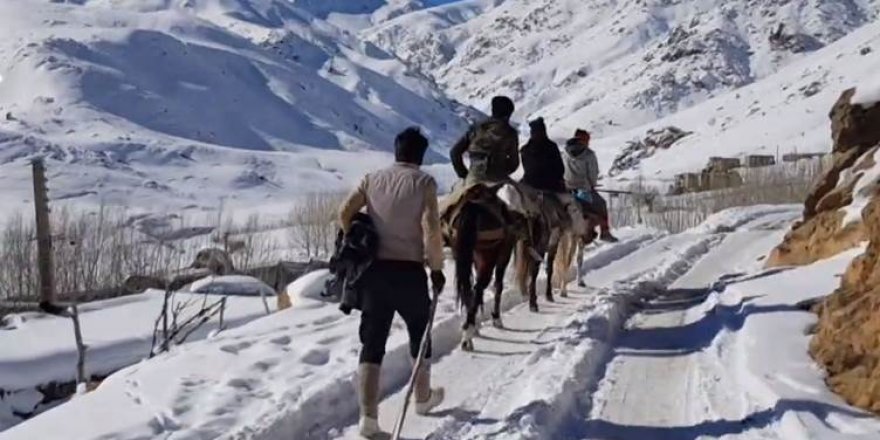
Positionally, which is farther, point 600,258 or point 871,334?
point 600,258

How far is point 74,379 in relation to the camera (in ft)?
56.9

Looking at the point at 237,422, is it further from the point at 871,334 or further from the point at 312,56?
the point at 312,56

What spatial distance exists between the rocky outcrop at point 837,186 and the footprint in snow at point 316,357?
24.4 ft

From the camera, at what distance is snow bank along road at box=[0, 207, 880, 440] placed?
774 centimetres

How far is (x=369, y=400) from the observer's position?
761 cm

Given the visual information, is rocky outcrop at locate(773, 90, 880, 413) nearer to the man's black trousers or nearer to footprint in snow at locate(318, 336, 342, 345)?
the man's black trousers

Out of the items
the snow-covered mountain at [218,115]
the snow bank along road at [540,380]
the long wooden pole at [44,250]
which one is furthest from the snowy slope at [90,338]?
the snow-covered mountain at [218,115]

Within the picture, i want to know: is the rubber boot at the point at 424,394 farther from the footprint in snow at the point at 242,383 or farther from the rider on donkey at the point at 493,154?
the rider on donkey at the point at 493,154

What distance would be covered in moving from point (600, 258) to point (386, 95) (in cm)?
15348

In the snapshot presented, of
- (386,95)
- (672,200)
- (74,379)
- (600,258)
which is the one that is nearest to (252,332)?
(74,379)

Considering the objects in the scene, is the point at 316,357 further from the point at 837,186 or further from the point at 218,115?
A: the point at 218,115

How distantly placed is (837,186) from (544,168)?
5145mm

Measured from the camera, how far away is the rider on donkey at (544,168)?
13.9 m

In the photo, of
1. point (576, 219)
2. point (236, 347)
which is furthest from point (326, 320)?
point (576, 219)
